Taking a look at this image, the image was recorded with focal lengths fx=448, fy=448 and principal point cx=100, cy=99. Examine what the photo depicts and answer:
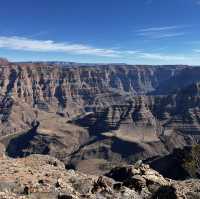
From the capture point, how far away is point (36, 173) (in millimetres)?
47562

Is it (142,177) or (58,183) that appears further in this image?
(142,177)

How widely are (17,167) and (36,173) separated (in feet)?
9.88

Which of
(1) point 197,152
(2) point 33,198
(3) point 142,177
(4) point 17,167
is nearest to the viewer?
(2) point 33,198

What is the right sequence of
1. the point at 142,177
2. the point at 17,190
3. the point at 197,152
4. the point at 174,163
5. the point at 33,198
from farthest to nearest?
Answer: 1. the point at 174,163
2. the point at 197,152
3. the point at 142,177
4. the point at 17,190
5. the point at 33,198

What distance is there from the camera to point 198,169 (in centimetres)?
5794

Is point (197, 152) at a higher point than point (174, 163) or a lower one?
higher

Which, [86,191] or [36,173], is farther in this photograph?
[36,173]

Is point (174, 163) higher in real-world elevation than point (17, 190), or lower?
lower

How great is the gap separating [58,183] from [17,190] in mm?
3972

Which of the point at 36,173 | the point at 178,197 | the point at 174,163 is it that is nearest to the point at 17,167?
the point at 36,173

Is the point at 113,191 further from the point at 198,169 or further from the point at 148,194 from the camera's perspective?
the point at 198,169

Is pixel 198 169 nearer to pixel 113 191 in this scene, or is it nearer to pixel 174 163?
pixel 113 191

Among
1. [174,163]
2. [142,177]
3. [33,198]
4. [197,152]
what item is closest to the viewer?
[33,198]

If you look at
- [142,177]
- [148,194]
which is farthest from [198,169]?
[148,194]
